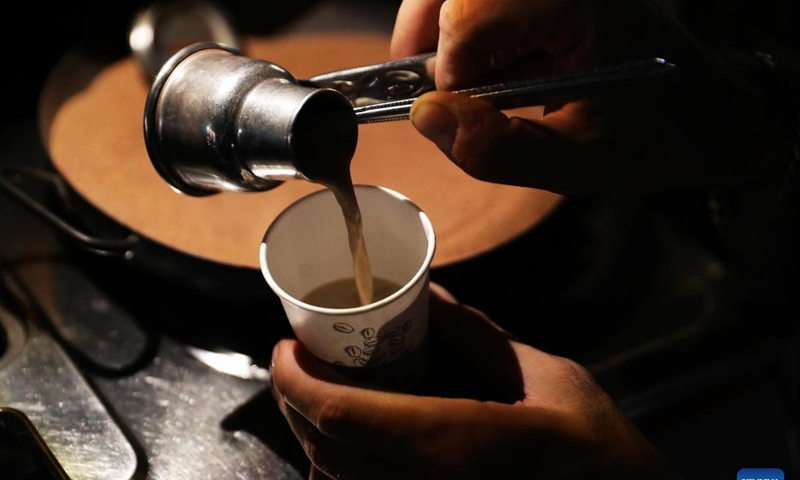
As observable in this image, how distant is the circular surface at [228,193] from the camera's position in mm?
829

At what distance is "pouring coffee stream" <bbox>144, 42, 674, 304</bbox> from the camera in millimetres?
503

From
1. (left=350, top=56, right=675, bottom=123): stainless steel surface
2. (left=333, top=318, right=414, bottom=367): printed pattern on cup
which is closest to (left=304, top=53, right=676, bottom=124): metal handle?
(left=350, top=56, right=675, bottom=123): stainless steel surface

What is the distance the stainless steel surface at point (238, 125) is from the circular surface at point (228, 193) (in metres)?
0.17

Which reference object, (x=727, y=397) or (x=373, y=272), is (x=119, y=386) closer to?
(x=373, y=272)

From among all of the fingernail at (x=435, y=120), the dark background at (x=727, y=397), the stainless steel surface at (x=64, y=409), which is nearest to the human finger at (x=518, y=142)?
the fingernail at (x=435, y=120)

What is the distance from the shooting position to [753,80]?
0.78m

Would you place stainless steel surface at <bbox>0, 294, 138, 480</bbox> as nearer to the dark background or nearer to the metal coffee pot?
the metal coffee pot

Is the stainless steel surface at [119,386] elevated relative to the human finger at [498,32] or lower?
lower

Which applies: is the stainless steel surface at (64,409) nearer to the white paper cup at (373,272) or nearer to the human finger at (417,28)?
the white paper cup at (373,272)

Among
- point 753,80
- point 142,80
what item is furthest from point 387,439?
point 142,80

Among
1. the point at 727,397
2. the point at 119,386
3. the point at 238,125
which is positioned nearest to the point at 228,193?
the point at 119,386

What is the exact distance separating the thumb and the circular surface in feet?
0.49

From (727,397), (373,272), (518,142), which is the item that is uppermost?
(518,142)

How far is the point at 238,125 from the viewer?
0.53 metres
